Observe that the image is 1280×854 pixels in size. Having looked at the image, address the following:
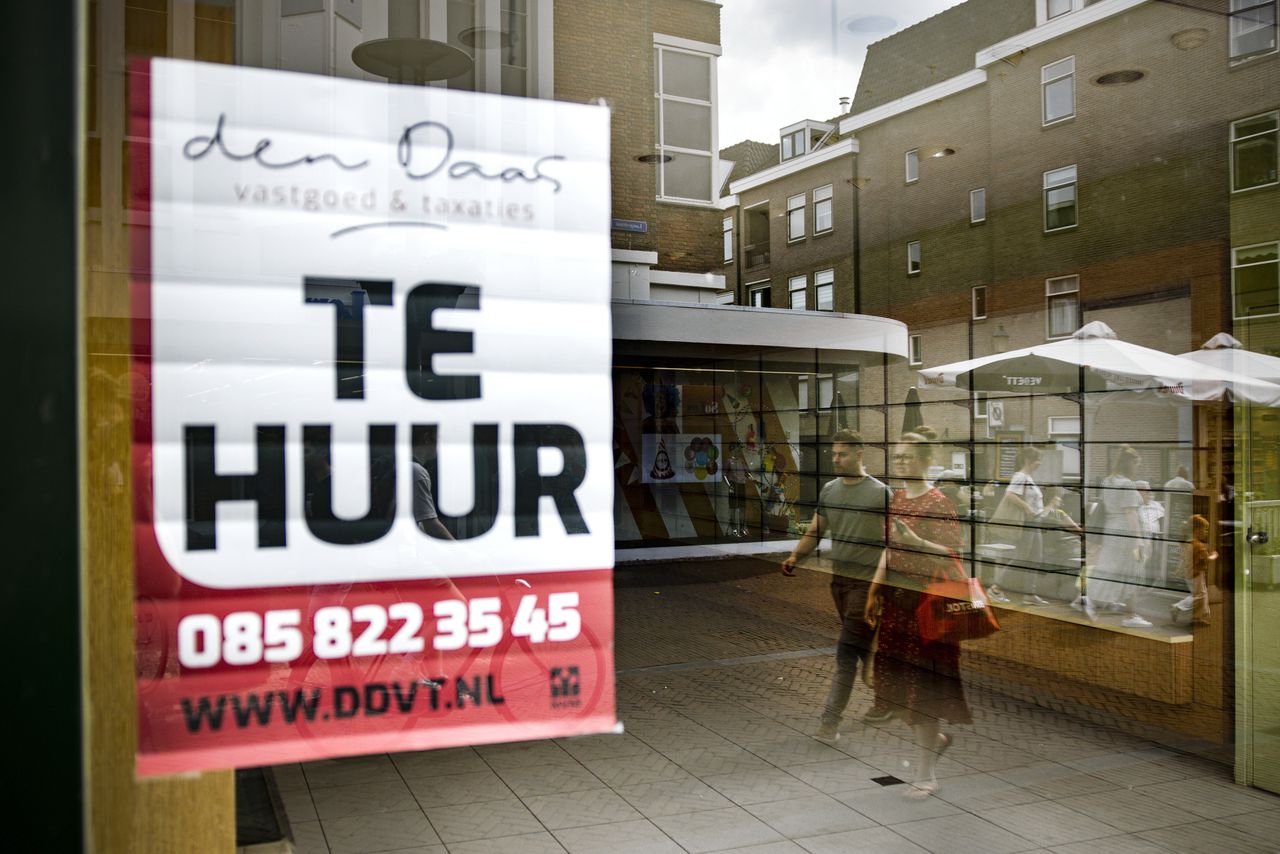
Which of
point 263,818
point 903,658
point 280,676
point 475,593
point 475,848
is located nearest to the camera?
point 280,676

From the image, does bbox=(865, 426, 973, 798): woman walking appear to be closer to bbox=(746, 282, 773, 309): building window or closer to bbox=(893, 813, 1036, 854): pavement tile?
bbox=(893, 813, 1036, 854): pavement tile

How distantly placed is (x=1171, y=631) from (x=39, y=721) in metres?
6.71

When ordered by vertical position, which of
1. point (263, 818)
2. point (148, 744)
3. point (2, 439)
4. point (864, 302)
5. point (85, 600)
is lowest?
point (263, 818)

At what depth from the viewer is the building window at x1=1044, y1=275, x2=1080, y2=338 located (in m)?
9.56

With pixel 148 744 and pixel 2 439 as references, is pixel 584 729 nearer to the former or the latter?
pixel 148 744

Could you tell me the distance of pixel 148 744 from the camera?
5.44 feet

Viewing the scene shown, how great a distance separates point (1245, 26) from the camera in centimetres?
537

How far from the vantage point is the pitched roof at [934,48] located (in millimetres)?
4373

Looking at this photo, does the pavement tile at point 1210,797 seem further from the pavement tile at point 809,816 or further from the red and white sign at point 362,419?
the red and white sign at point 362,419

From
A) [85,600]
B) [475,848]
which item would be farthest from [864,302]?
[85,600]

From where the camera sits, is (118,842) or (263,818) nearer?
(118,842)

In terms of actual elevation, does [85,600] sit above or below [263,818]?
above

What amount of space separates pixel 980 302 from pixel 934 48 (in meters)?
3.94

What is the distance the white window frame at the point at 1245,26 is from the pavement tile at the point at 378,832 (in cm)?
573
